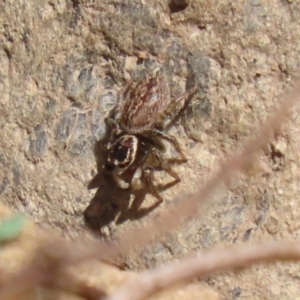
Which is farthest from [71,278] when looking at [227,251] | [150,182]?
[150,182]

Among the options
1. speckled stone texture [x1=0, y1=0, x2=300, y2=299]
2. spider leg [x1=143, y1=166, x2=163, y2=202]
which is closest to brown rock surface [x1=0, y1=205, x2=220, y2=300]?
speckled stone texture [x1=0, y1=0, x2=300, y2=299]

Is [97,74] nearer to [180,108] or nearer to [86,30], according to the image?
[86,30]

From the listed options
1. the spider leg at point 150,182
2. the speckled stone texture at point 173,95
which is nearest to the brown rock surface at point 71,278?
the speckled stone texture at point 173,95

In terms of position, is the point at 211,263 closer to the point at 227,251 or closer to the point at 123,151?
the point at 227,251

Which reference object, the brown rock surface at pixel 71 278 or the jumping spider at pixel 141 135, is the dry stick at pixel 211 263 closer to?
the brown rock surface at pixel 71 278

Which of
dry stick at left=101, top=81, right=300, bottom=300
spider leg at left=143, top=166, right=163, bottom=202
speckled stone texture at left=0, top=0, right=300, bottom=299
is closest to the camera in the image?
dry stick at left=101, top=81, right=300, bottom=300

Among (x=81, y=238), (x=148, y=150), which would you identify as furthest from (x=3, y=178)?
(x=148, y=150)

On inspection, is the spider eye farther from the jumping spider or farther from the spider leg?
the spider leg
